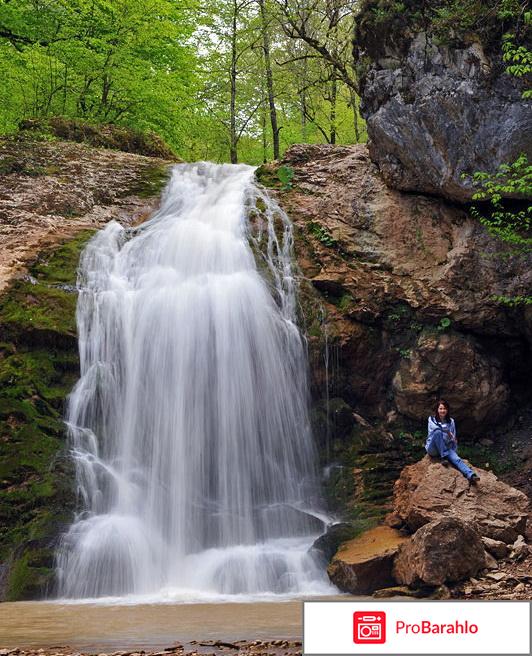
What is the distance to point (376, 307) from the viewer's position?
1041cm

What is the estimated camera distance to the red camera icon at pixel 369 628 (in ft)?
8.97

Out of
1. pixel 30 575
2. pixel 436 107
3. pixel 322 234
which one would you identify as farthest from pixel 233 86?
pixel 30 575

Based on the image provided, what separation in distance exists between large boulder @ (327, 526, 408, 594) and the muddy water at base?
0.76m

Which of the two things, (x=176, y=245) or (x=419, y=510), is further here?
(x=176, y=245)

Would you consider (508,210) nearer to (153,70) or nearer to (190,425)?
(190,425)

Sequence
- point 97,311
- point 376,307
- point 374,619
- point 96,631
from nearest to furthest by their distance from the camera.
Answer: point 374,619
point 96,631
point 97,311
point 376,307

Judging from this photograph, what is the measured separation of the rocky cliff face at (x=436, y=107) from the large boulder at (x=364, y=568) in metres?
5.31

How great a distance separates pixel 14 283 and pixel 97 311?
1298 mm

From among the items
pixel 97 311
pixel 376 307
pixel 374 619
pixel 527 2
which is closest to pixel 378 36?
pixel 527 2

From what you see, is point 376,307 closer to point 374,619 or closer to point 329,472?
point 329,472

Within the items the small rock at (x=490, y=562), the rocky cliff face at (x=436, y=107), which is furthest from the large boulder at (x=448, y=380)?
the small rock at (x=490, y=562)

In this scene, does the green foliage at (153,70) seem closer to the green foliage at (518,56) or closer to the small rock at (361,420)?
the green foliage at (518,56)

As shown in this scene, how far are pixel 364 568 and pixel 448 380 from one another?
413cm

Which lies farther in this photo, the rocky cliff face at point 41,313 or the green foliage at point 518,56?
the green foliage at point 518,56
